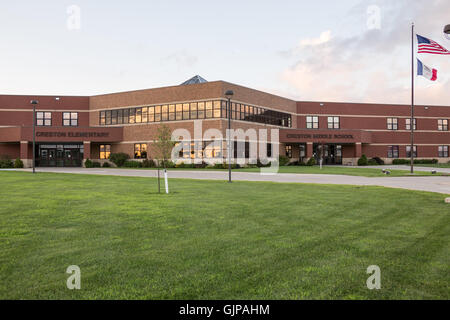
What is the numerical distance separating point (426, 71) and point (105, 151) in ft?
139

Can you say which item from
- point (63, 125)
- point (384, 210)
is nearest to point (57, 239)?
point (384, 210)

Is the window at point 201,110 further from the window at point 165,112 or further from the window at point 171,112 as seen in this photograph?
the window at point 165,112

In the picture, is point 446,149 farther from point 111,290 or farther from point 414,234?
point 111,290

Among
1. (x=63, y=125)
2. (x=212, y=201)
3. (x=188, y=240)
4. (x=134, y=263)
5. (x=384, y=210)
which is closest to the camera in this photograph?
(x=134, y=263)

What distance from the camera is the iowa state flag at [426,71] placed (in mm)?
24203

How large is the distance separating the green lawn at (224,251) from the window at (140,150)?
37396 millimetres

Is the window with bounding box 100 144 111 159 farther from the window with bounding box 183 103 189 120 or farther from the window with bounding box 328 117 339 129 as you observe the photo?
the window with bounding box 328 117 339 129

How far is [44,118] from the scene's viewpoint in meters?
52.3

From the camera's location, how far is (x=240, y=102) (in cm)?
4431

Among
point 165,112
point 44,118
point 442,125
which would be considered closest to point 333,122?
point 442,125

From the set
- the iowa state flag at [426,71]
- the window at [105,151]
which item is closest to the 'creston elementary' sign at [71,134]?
the window at [105,151]

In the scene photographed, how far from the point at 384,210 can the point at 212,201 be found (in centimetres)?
541

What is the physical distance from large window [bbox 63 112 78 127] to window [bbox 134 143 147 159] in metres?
12.3
